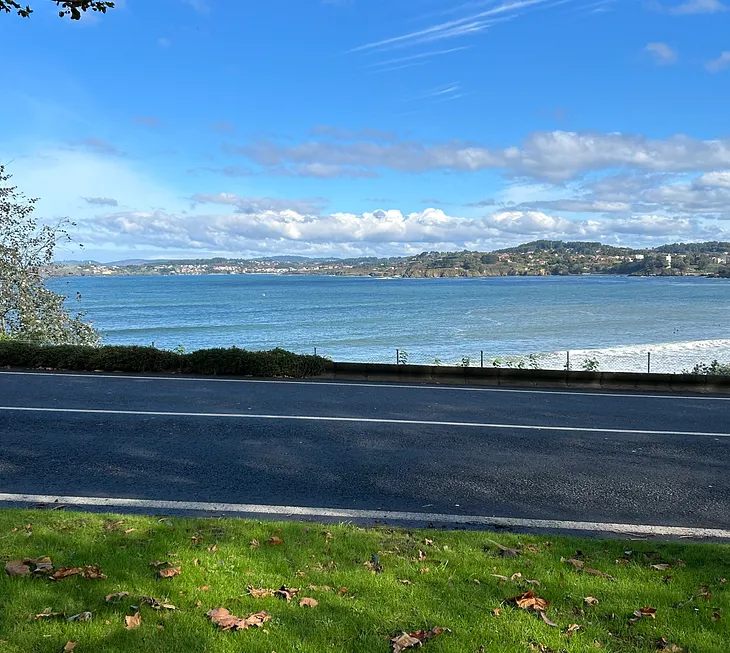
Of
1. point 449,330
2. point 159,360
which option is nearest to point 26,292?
point 159,360

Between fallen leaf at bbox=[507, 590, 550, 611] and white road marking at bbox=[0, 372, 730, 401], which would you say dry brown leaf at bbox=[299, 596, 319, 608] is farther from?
white road marking at bbox=[0, 372, 730, 401]

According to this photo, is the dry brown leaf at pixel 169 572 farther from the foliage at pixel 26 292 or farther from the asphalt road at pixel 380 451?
the foliage at pixel 26 292

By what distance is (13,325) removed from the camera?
23922mm

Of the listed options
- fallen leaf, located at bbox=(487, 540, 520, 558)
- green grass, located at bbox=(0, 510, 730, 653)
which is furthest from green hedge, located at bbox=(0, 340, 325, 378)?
fallen leaf, located at bbox=(487, 540, 520, 558)

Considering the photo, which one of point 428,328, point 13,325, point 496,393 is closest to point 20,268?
point 13,325

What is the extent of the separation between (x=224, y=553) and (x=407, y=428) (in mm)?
5453

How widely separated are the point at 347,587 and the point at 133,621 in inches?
49.5

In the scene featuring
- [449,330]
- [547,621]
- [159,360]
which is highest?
[159,360]

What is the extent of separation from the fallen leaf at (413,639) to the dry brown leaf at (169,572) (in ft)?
Result: 5.05

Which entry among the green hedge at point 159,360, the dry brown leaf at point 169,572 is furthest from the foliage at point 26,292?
the dry brown leaf at point 169,572

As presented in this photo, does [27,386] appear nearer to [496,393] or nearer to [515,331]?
[496,393]

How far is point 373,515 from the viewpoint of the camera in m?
5.94

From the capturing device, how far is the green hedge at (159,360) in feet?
50.7

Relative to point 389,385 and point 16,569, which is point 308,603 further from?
point 389,385
